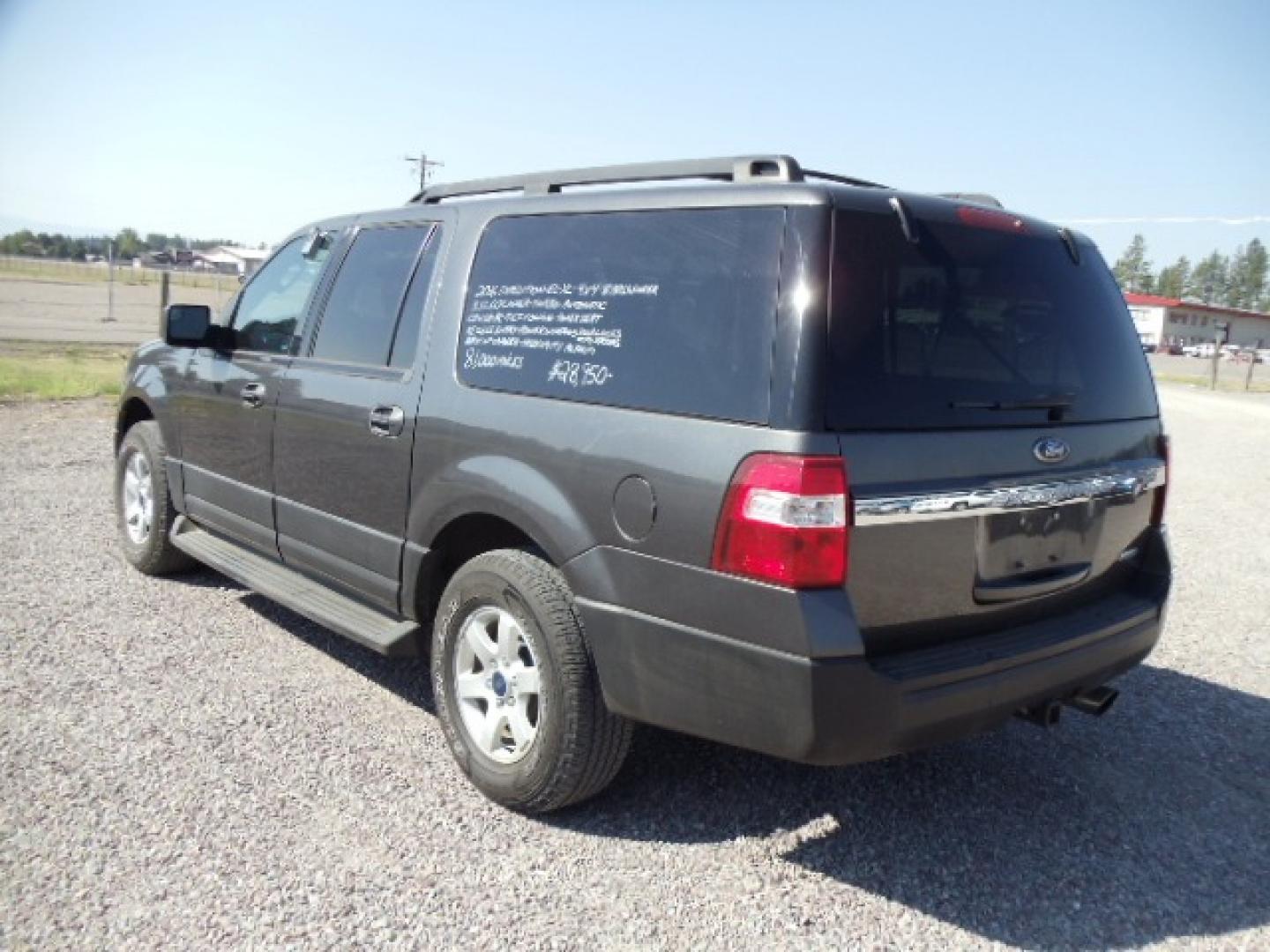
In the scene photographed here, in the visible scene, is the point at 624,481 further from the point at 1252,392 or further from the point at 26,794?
the point at 1252,392

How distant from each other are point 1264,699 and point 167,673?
4.79 metres

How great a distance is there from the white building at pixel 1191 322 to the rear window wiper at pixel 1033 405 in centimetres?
8761

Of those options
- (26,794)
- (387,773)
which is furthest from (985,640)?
(26,794)

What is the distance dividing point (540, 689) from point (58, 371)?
1428 cm

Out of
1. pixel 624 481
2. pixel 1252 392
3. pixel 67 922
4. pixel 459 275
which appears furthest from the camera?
pixel 1252 392

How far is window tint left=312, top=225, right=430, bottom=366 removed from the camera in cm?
384

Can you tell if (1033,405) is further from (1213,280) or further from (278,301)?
(1213,280)

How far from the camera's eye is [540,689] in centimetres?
304

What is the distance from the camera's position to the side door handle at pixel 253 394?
171 inches

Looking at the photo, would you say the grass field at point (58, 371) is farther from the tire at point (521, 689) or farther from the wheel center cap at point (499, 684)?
the wheel center cap at point (499, 684)

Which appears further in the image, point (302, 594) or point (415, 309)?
point (302, 594)

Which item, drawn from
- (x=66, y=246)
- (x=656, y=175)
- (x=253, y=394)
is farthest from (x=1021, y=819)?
(x=66, y=246)

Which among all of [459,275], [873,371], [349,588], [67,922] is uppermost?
[459,275]

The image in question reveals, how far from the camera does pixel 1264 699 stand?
448 centimetres
